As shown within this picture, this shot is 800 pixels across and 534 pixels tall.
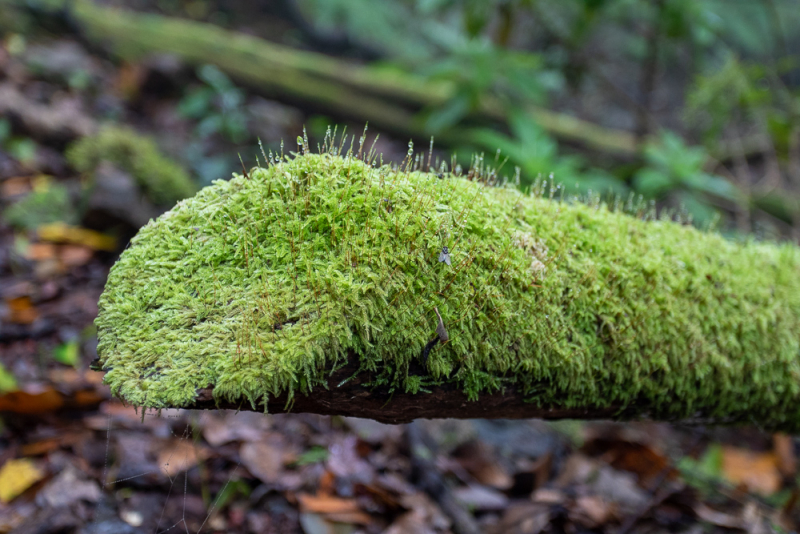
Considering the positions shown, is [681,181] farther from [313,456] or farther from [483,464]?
[313,456]

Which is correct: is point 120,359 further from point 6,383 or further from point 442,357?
point 6,383

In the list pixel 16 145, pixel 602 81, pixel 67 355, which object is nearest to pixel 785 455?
pixel 602 81

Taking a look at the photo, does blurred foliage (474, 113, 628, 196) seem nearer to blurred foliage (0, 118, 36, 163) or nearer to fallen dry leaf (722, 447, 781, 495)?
fallen dry leaf (722, 447, 781, 495)

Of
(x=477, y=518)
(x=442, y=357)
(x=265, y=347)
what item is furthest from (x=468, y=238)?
(x=477, y=518)

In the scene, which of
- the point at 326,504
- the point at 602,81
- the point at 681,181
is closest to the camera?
the point at 326,504

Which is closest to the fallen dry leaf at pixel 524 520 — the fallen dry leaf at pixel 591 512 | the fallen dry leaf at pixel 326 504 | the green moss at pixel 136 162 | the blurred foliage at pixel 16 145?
the fallen dry leaf at pixel 591 512

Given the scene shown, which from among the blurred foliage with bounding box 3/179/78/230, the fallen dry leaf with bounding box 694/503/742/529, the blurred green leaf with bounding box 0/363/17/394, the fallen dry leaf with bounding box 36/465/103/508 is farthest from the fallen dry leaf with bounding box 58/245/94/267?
the fallen dry leaf with bounding box 694/503/742/529
